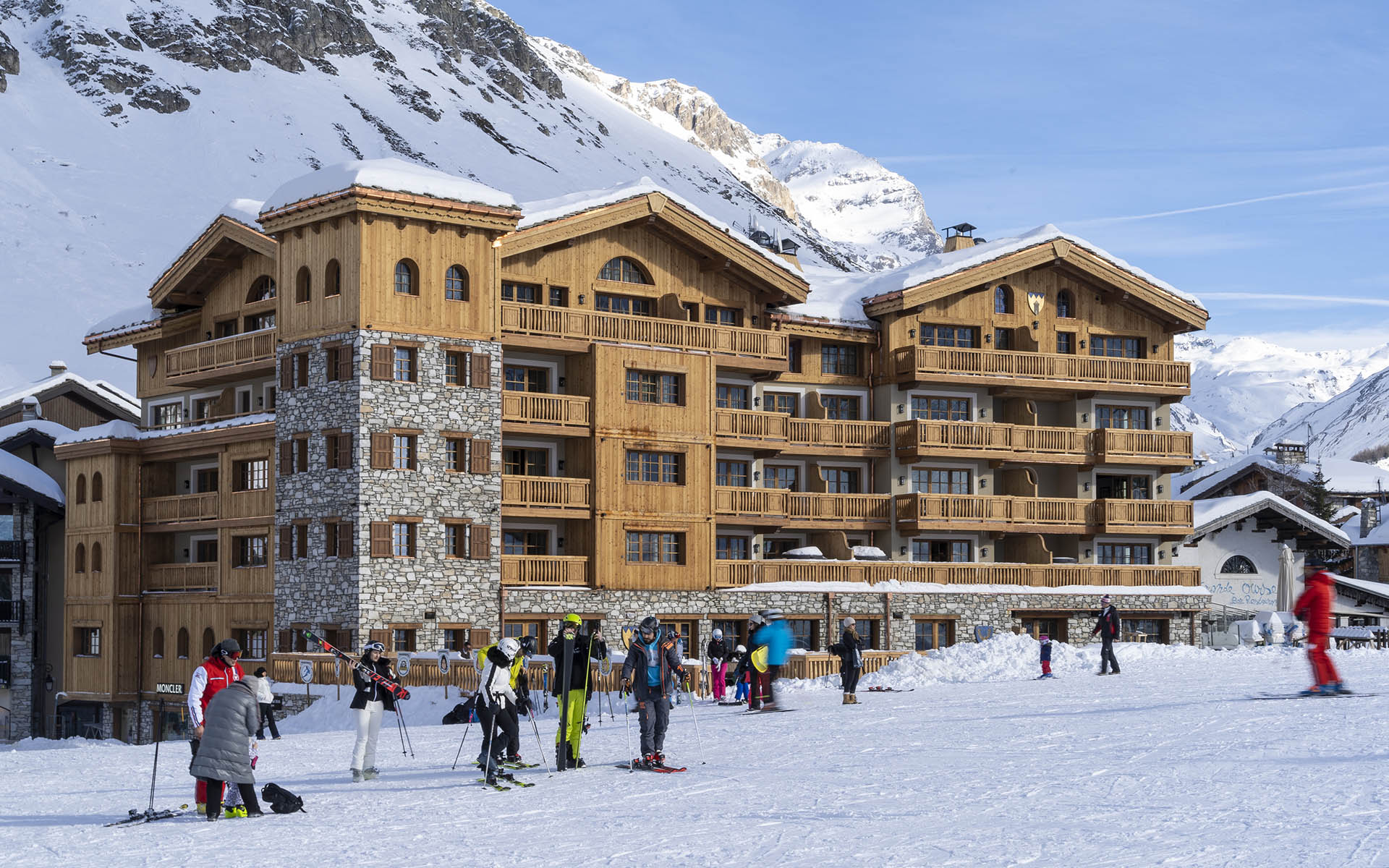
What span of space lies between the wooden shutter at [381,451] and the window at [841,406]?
16117 mm

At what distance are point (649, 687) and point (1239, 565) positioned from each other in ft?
151

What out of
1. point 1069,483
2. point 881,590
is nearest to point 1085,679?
point 881,590

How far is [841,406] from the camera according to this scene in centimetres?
5544

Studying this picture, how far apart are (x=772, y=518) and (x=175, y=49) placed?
12997 centimetres

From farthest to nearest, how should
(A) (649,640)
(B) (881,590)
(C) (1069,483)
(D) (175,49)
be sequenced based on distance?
(D) (175,49) < (C) (1069,483) < (B) (881,590) < (A) (649,640)

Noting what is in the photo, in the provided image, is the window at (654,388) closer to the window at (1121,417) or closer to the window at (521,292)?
the window at (521,292)

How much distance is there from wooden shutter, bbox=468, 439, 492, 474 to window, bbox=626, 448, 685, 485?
4.54 m

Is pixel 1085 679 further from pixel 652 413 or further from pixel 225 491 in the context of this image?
pixel 225 491

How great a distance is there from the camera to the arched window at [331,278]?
4516 centimetres

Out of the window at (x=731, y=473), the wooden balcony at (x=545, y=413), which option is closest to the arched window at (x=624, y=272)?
the wooden balcony at (x=545, y=413)

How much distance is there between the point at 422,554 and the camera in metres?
44.3

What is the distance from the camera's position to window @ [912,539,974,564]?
5459 cm

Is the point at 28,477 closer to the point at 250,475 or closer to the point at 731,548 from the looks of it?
the point at 250,475

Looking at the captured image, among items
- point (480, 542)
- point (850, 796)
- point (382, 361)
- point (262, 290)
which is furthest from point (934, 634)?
point (850, 796)
